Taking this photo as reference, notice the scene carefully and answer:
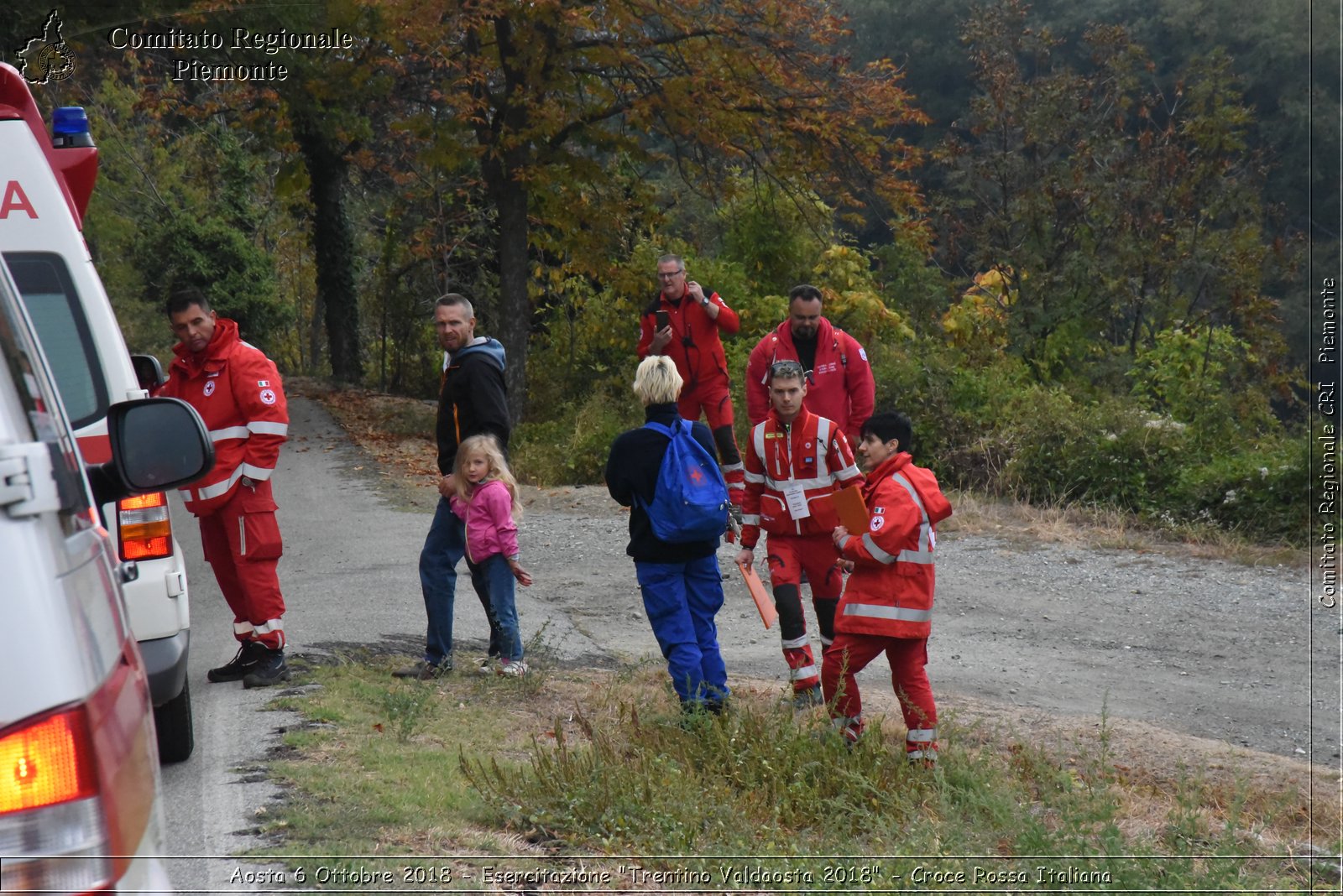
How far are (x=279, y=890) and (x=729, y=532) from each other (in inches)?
156

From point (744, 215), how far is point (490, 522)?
16161mm

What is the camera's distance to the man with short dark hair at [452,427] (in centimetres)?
707

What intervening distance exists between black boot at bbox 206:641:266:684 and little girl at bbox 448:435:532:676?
1190 millimetres

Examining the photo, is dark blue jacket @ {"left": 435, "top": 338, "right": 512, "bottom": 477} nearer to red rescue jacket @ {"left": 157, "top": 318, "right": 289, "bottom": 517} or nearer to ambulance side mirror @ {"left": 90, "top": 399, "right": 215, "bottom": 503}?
red rescue jacket @ {"left": 157, "top": 318, "right": 289, "bottom": 517}

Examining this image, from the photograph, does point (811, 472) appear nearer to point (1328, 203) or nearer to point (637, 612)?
point (637, 612)

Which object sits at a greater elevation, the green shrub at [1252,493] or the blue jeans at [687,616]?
the blue jeans at [687,616]

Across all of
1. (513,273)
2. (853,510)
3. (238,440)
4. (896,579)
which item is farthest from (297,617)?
(513,273)

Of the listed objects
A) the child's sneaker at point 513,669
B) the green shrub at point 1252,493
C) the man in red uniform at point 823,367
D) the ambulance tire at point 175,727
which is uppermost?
the man in red uniform at point 823,367

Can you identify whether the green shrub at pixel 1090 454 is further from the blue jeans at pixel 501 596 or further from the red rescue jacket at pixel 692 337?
the blue jeans at pixel 501 596

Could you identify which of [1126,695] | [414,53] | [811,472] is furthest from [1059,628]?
[414,53]

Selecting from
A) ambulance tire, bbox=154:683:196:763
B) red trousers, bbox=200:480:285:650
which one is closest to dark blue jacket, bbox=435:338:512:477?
red trousers, bbox=200:480:285:650

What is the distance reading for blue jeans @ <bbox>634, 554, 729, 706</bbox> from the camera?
6.18m

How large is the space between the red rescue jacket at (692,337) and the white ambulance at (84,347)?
5.57 meters

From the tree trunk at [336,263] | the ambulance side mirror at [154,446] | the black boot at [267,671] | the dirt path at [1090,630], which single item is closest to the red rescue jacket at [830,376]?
the dirt path at [1090,630]
